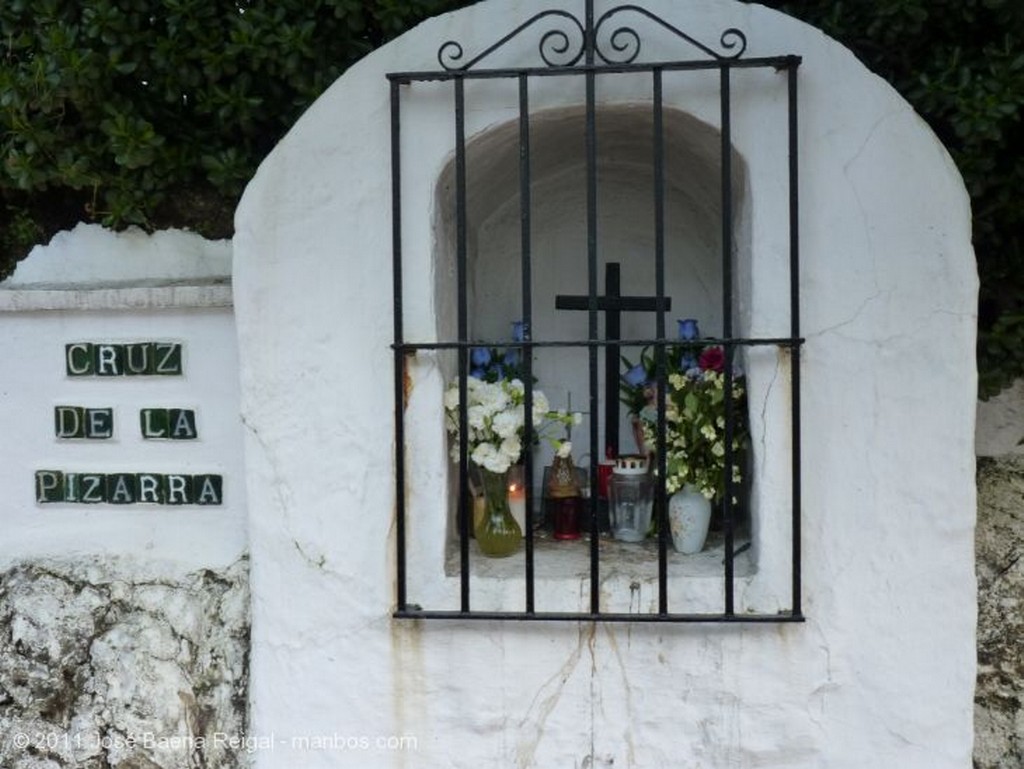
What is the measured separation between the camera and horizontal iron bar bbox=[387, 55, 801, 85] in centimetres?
235

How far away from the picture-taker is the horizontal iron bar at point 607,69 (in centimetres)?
235

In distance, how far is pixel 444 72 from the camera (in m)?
2.44

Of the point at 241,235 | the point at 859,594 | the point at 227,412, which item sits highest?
the point at 241,235

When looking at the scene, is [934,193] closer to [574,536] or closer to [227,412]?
[574,536]

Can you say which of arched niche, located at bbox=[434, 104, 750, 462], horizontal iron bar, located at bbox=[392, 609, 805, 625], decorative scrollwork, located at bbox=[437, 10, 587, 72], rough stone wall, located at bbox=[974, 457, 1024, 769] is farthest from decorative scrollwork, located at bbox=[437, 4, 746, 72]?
rough stone wall, located at bbox=[974, 457, 1024, 769]

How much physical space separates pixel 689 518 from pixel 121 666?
5.24ft

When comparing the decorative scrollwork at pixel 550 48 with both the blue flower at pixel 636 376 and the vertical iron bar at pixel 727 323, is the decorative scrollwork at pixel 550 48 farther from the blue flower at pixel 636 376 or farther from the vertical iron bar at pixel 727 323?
the blue flower at pixel 636 376

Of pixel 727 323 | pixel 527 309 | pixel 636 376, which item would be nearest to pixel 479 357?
pixel 636 376

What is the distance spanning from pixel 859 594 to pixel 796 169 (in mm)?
1008

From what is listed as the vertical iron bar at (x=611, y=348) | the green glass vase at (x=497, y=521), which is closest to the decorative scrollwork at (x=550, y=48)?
the vertical iron bar at (x=611, y=348)

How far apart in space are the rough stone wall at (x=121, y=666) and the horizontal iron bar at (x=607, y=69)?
1.38m

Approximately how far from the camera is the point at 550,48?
2.52m

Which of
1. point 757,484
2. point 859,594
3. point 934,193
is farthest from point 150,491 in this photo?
point 934,193

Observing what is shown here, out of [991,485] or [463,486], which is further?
[991,485]
